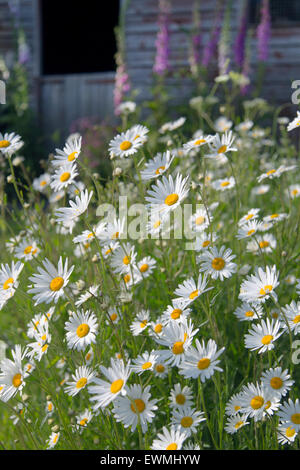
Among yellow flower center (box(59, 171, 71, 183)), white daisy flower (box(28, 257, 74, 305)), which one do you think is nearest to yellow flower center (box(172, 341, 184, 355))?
white daisy flower (box(28, 257, 74, 305))

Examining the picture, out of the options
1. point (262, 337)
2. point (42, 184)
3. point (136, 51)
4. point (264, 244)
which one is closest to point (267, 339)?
point (262, 337)

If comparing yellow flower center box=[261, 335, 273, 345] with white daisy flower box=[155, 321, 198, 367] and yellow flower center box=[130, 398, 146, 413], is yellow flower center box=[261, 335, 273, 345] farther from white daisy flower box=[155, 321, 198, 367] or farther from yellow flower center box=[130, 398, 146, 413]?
yellow flower center box=[130, 398, 146, 413]

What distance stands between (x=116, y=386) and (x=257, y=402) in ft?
1.20

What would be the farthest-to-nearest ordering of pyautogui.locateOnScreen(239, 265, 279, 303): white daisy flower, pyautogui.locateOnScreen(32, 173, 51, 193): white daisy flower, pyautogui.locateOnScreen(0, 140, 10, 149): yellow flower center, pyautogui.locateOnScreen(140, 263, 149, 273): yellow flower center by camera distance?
pyautogui.locateOnScreen(32, 173, 51, 193): white daisy flower → pyautogui.locateOnScreen(140, 263, 149, 273): yellow flower center → pyautogui.locateOnScreen(0, 140, 10, 149): yellow flower center → pyautogui.locateOnScreen(239, 265, 279, 303): white daisy flower

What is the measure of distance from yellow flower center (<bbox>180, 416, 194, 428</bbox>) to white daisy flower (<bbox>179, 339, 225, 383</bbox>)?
0.16m

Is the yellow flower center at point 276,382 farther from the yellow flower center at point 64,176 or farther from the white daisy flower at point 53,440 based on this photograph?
the yellow flower center at point 64,176

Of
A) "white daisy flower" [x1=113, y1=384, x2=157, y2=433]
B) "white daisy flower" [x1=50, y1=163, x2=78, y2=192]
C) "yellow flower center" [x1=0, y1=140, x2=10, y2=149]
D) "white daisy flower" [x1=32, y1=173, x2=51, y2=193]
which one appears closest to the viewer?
"white daisy flower" [x1=113, y1=384, x2=157, y2=433]

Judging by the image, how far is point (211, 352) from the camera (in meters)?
1.15

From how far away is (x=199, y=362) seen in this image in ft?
3.78

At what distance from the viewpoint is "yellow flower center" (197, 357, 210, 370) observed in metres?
1.14

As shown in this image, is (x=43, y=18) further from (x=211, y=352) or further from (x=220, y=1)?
(x=211, y=352)

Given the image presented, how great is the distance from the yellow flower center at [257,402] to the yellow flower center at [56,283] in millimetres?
565

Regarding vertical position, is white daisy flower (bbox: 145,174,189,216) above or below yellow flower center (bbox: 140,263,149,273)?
above

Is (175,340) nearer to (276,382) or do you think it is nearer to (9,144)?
(276,382)
